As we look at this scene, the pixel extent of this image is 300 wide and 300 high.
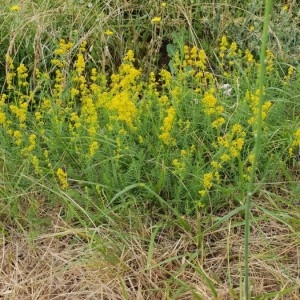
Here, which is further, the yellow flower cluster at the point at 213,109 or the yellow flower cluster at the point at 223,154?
the yellow flower cluster at the point at 213,109

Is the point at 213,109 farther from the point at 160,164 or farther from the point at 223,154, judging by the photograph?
the point at 160,164

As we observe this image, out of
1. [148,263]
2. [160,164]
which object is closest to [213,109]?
[160,164]

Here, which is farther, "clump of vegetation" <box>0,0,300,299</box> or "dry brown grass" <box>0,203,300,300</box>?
"clump of vegetation" <box>0,0,300,299</box>

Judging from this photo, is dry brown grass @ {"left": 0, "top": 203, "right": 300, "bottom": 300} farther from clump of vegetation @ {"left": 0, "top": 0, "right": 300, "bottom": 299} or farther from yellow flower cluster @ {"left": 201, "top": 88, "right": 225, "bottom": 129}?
yellow flower cluster @ {"left": 201, "top": 88, "right": 225, "bottom": 129}

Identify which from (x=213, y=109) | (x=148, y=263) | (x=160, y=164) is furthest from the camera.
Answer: (x=213, y=109)

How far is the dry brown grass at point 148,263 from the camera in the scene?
2000 millimetres

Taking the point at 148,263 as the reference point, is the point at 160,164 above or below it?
above

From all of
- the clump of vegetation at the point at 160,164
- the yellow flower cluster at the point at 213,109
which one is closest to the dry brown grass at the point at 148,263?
the clump of vegetation at the point at 160,164

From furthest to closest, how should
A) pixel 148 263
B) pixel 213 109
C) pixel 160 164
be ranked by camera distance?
pixel 213 109 < pixel 160 164 < pixel 148 263

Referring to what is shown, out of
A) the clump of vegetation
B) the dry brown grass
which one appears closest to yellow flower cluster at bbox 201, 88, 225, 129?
the clump of vegetation

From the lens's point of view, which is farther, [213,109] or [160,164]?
[213,109]

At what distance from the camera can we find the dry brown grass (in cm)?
200

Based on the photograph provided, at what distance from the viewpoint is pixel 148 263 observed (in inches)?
78.7

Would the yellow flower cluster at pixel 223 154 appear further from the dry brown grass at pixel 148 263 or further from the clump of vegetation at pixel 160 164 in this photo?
the dry brown grass at pixel 148 263
